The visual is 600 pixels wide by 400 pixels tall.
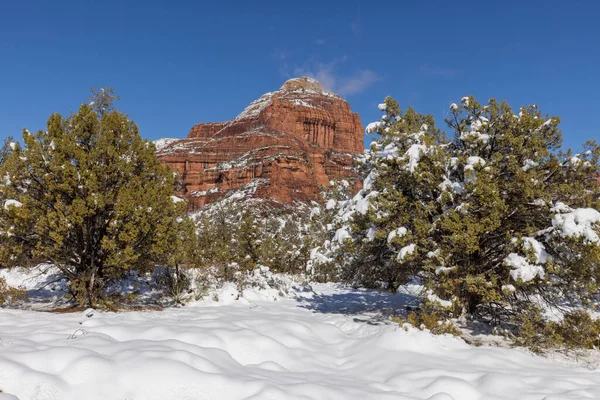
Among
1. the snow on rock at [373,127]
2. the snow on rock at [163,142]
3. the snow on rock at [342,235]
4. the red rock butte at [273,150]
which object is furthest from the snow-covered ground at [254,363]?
the snow on rock at [163,142]

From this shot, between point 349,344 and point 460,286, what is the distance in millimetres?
2741

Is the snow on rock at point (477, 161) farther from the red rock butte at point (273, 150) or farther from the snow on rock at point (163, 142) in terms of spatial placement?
the snow on rock at point (163, 142)

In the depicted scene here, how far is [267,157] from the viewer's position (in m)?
102

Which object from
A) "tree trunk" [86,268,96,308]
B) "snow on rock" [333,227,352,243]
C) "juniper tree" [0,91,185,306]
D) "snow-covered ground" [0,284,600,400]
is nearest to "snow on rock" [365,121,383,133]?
"snow on rock" [333,227,352,243]

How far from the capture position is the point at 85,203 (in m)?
8.18

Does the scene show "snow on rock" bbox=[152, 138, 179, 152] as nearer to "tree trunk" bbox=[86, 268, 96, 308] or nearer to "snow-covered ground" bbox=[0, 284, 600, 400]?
"tree trunk" bbox=[86, 268, 96, 308]

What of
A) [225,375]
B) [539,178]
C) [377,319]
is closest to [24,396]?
[225,375]

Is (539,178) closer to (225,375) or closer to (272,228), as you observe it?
(225,375)

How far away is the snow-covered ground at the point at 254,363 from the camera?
13.0 ft

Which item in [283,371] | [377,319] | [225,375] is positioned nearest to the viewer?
[225,375]

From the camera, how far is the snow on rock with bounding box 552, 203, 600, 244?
5.86 meters

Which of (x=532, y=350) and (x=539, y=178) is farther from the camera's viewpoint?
(x=539, y=178)

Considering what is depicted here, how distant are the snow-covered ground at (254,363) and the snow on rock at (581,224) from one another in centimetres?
219

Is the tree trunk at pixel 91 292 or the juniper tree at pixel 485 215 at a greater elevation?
the juniper tree at pixel 485 215
